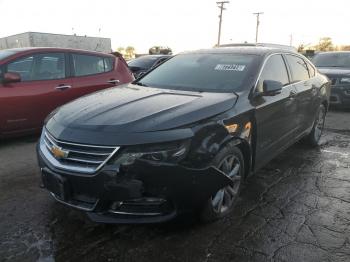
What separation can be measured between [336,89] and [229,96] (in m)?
7.24

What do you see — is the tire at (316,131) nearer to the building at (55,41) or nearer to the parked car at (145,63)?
the parked car at (145,63)

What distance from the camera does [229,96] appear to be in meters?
3.55

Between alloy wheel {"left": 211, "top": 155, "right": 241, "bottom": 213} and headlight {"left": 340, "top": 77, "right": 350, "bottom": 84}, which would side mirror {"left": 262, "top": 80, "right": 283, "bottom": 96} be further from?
headlight {"left": 340, "top": 77, "right": 350, "bottom": 84}

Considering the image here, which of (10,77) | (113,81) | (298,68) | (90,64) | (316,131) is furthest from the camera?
(113,81)

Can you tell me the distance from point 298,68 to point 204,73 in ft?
5.66

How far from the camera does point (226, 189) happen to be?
348 centimetres

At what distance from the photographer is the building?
3650 cm

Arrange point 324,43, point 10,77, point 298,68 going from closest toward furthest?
point 298,68
point 10,77
point 324,43

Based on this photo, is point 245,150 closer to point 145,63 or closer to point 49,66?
point 49,66

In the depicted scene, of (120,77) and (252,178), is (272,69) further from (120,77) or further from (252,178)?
(120,77)

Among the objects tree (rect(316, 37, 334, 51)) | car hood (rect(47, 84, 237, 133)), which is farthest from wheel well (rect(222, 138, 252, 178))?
tree (rect(316, 37, 334, 51))

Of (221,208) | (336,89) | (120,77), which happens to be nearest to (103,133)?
(221,208)

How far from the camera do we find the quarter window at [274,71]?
13.2 feet

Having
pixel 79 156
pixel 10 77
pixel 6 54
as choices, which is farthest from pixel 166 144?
pixel 6 54
